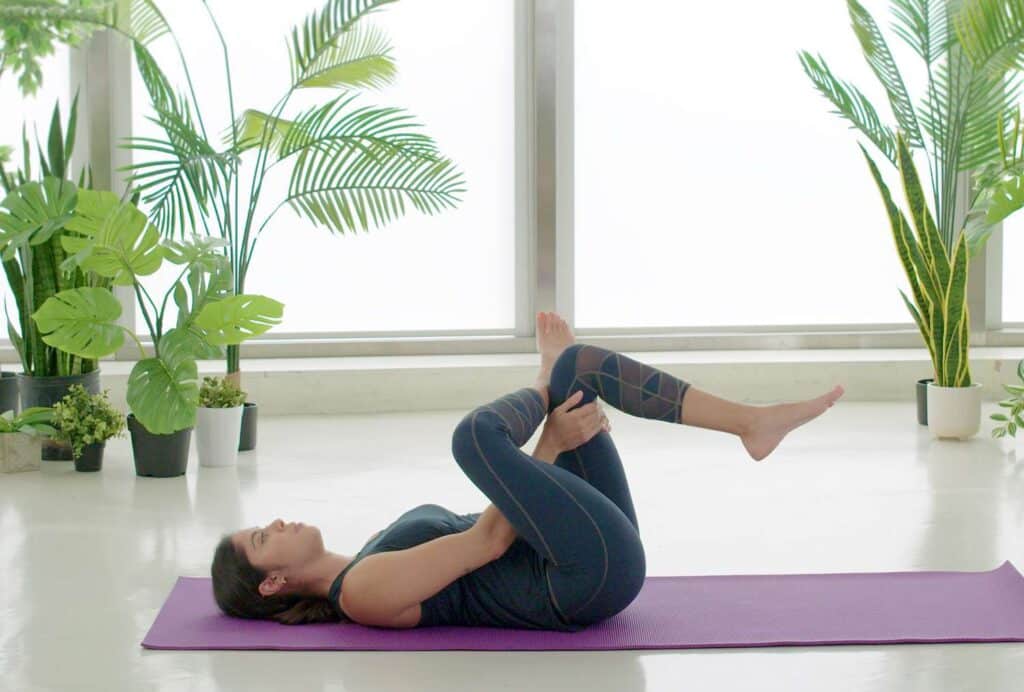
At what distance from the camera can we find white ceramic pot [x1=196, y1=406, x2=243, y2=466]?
4.56m

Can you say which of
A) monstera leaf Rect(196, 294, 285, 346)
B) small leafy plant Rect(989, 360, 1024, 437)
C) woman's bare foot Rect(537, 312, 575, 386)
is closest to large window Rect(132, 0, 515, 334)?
monstera leaf Rect(196, 294, 285, 346)

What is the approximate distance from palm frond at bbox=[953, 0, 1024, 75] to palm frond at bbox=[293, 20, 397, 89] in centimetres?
206

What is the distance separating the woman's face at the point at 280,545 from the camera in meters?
2.60

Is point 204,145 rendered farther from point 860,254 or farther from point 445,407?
point 860,254

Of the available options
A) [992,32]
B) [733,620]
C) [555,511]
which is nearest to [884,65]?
[992,32]

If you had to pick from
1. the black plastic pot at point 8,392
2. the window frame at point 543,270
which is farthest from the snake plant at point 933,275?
the black plastic pot at point 8,392

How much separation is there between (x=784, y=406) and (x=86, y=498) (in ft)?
7.48

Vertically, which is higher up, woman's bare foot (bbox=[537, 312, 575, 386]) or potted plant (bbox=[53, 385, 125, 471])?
woman's bare foot (bbox=[537, 312, 575, 386])

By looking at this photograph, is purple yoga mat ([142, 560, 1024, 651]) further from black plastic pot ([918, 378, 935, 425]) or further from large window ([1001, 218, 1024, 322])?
large window ([1001, 218, 1024, 322])

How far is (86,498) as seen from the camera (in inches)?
162

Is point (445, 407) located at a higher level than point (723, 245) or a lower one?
lower

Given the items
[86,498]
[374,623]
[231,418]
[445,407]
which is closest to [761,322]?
[445,407]

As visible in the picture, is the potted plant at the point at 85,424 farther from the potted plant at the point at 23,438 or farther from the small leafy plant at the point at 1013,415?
the small leafy plant at the point at 1013,415

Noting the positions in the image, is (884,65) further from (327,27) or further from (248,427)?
(248,427)
